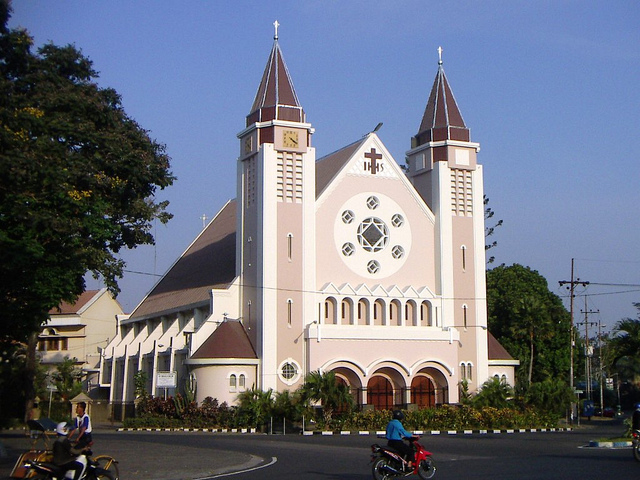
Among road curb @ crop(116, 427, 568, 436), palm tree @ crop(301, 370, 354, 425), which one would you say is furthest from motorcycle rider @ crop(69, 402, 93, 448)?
palm tree @ crop(301, 370, 354, 425)

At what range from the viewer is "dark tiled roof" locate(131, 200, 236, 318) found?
53406 mm

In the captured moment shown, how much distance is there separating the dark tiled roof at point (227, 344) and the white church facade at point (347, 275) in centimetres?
8

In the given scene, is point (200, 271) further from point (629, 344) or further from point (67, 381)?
point (629, 344)

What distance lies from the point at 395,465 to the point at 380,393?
2960cm

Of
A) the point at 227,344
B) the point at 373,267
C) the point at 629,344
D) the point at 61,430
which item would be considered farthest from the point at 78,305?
the point at 61,430

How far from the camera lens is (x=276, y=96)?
156 feet

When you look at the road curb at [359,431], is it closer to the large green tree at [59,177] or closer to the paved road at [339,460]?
the paved road at [339,460]

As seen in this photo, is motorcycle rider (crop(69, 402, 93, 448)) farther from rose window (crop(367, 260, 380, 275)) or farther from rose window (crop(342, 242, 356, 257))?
rose window (crop(367, 260, 380, 275))

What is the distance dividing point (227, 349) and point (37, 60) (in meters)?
20.6

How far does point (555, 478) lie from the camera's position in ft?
56.7

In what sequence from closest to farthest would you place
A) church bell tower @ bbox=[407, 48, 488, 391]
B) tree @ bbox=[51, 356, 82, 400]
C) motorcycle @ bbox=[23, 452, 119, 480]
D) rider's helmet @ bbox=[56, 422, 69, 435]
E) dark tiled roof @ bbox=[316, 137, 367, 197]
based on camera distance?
motorcycle @ bbox=[23, 452, 119, 480] < rider's helmet @ bbox=[56, 422, 69, 435] < dark tiled roof @ bbox=[316, 137, 367, 197] < church bell tower @ bbox=[407, 48, 488, 391] < tree @ bbox=[51, 356, 82, 400]

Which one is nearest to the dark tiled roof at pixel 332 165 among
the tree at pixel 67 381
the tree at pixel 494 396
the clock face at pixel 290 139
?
the clock face at pixel 290 139

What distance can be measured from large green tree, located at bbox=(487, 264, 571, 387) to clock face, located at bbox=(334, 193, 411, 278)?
15096mm

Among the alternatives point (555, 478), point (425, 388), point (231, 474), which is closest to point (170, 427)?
point (425, 388)
